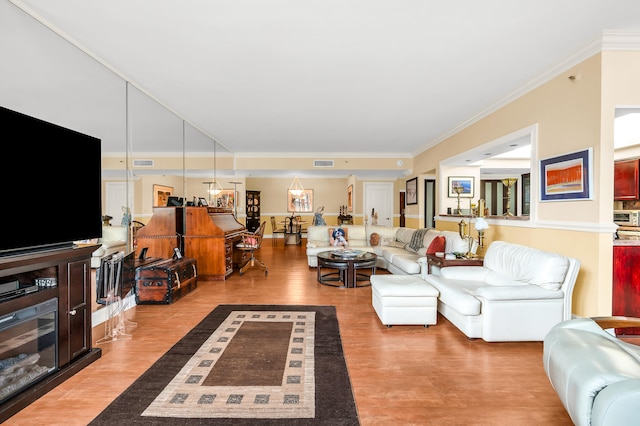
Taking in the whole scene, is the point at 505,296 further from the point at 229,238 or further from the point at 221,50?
the point at 229,238

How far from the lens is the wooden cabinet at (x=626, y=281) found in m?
2.99

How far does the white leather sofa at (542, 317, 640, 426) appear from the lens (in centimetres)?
121

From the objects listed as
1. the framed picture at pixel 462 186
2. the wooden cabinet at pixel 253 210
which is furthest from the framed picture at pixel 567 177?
the wooden cabinet at pixel 253 210

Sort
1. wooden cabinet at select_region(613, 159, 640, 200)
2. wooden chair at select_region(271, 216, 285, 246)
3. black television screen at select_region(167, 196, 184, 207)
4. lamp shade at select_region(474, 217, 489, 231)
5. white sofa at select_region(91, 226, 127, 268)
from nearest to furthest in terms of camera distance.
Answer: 1. white sofa at select_region(91, 226, 127, 268)
2. lamp shade at select_region(474, 217, 489, 231)
3. black television screen at select_region(167, 196, 184, 207)
4. wooden cabinet at select_region(613, 159, 640, 200)
5. wooden chair at select_region(271, 216, 285, 246)

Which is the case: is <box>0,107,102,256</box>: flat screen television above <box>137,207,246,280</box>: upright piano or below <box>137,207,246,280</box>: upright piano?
above

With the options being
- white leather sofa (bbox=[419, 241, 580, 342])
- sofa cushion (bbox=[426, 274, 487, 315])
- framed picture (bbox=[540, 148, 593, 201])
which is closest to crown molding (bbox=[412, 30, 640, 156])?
framed picture (bbox=[540, 148, 593, 201])

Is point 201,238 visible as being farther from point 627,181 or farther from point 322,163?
point 627,181

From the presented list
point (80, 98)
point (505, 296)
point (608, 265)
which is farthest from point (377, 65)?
point (80, 98)

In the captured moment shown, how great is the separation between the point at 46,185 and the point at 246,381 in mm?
2104

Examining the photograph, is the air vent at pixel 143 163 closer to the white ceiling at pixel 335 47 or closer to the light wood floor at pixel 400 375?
the white ceiling at pixel 335 47

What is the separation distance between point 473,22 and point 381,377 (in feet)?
10.0

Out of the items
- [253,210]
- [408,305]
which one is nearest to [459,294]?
[408,305]

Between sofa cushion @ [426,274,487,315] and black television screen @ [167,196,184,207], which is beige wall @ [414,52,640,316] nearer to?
sofa cushion @ [426,274,487,315]

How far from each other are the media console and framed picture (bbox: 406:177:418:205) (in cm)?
762
